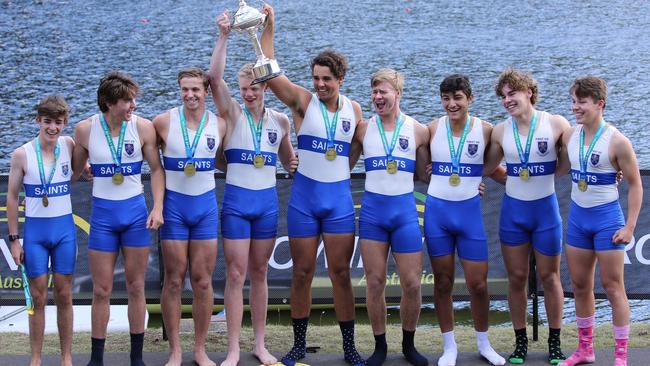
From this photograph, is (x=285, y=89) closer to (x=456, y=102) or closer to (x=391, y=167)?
(x=391, y=167)

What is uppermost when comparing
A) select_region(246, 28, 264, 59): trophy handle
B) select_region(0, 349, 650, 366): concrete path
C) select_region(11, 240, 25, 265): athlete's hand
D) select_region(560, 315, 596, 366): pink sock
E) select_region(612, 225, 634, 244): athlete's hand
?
select_region(246, 28, 264, 59): trophy handle

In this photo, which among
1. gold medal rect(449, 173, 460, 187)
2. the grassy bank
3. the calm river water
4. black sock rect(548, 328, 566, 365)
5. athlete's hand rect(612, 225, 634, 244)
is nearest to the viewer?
athlete's hand rect(612, 225, 634, 244)

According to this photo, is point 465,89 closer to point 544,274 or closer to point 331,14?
point 544,274

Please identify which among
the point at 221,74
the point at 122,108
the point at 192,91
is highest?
the point at 221,74

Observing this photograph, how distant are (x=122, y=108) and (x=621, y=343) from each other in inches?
132

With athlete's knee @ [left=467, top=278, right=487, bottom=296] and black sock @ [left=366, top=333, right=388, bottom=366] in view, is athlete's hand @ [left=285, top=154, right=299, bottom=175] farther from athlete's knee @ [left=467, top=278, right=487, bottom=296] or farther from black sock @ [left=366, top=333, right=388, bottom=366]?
athlete's knee @ [left=467, top=278, right=487, bottom=296]

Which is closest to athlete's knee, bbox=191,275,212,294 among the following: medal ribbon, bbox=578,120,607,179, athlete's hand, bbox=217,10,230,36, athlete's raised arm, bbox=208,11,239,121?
athlete's raised arm, bbox=208,11,239,121

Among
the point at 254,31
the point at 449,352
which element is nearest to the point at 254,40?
the point at 254,31

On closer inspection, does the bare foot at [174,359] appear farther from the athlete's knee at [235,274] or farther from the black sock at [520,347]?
the black sock at [520,347]

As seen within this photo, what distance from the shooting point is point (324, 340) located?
7188mm

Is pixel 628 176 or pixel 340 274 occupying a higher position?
pixel 628 176

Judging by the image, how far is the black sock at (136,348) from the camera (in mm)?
6336

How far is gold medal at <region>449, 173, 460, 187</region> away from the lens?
639cm

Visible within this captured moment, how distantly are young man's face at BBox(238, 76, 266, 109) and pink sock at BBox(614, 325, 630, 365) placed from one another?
261 cm
